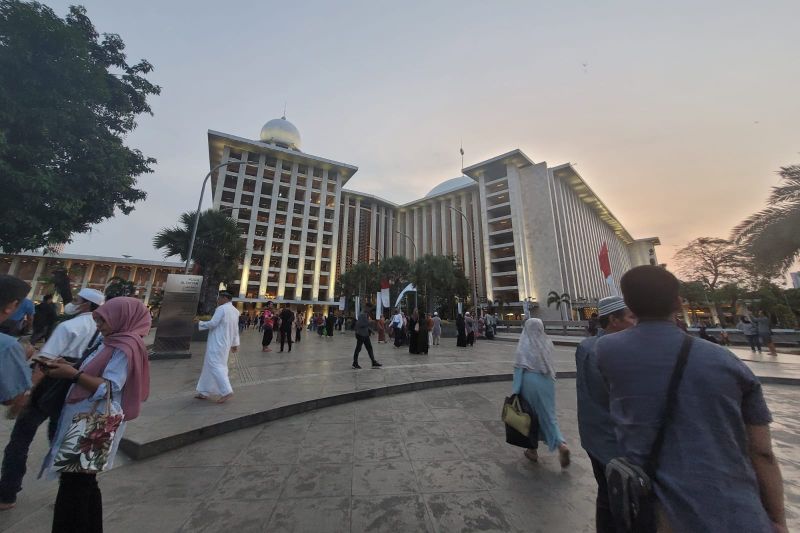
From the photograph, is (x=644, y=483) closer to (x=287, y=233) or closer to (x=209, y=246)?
(x=209, y=246)

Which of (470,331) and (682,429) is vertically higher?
(682,429)

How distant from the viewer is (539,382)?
3301 mm

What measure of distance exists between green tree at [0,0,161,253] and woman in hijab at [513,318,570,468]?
48.2ft

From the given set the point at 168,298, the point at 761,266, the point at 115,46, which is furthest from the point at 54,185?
the point at 761,266

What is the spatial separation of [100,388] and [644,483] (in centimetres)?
282

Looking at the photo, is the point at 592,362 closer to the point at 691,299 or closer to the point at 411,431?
the point at 411,431

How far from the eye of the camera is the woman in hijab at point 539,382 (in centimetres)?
322

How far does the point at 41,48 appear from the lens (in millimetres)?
10656

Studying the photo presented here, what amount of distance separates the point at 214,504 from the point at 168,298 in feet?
30.6

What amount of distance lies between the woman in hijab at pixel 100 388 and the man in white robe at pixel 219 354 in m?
2.86

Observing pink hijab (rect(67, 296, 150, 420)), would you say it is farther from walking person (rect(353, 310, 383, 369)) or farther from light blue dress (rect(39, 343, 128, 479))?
walking person (rect(353, 310, 383, 369))

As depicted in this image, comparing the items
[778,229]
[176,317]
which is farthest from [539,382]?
[778,229]

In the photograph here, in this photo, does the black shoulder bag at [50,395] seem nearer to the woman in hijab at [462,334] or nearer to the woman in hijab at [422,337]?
the woman in hijab at [422,337]

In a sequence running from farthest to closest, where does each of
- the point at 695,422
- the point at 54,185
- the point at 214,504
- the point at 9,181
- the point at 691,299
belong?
the point at 691,299, the point at 54,185, the point at 9,181, the point at 214,504, the point at 695,422
